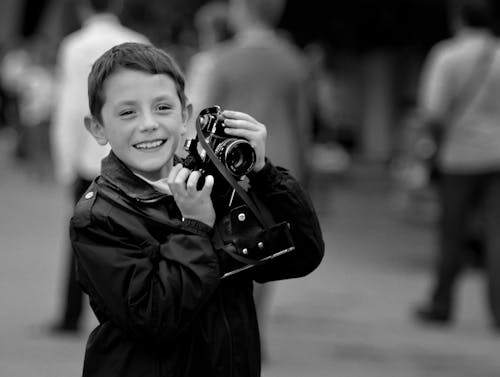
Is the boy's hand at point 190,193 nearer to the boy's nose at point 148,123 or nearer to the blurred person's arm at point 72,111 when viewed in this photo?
the boy's nose at point 148,123

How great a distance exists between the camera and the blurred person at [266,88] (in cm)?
673

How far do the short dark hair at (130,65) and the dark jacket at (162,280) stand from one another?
18 centimetres

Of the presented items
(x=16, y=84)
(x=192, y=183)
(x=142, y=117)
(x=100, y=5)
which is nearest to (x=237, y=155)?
(x=192, y=183)

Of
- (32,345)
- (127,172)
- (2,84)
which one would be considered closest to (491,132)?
(32,345)

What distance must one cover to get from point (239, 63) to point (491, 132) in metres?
2.23

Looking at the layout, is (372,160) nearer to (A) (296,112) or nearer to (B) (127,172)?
(A) (296,112)

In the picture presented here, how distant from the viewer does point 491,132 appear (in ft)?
26.9

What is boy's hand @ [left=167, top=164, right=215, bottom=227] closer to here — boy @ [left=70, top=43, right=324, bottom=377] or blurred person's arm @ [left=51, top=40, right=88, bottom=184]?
boy @ [left=70, top=43, right=324, bottom=377]

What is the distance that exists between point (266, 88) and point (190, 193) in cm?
374

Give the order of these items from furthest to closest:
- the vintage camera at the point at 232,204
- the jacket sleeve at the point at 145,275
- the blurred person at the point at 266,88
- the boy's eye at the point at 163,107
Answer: the blurred person at the point at 266,88, the boy's eye at the point at 163,107, the vintage camera at the point at 232,204, the jacket sleeve at the point at 145,275

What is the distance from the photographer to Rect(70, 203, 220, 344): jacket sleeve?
3020 millimetres

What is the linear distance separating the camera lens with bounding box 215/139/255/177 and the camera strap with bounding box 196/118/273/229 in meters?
0.02

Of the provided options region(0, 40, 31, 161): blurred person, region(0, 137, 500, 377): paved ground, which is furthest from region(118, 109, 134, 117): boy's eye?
region(0, 40, 31, 161): blurred person

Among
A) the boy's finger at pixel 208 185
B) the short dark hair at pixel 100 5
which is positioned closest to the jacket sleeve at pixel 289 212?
the boy's finger at pixel 208 185
